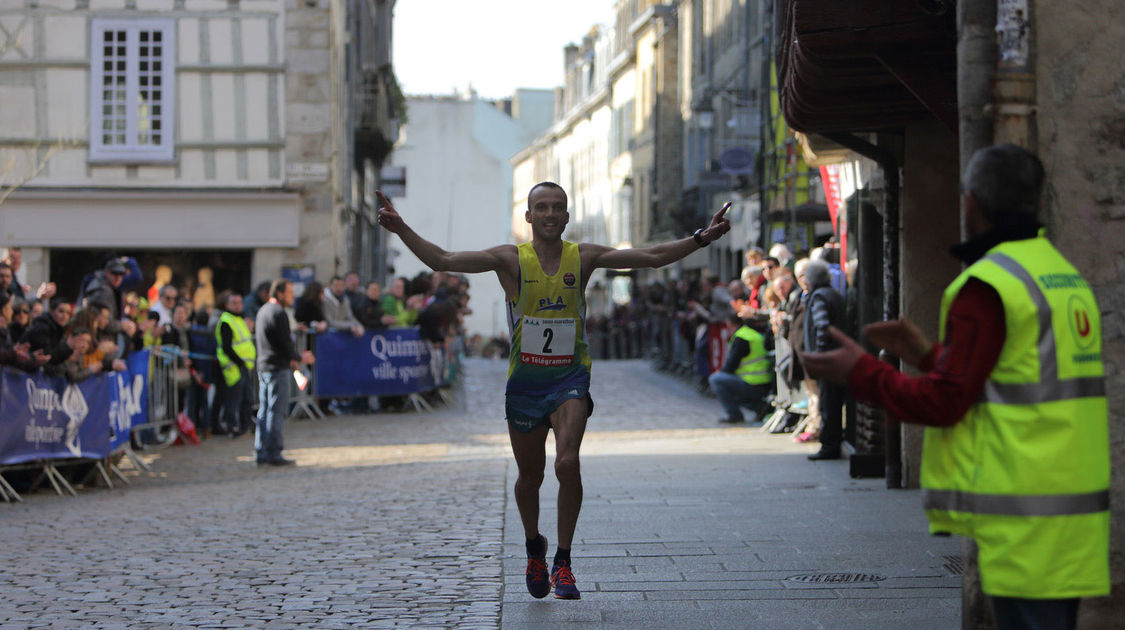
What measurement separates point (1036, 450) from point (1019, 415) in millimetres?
92

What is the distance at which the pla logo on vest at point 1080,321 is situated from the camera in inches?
148

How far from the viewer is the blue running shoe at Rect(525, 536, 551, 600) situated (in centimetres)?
674

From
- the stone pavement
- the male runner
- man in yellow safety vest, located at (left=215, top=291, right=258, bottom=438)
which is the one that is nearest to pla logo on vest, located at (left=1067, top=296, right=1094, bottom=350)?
the stone pavement

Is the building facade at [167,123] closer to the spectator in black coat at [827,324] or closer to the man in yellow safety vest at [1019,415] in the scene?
the spectator in black coat at [827,324]

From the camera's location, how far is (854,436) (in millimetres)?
12984

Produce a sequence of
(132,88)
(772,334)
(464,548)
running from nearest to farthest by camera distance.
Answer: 1. (464,548)
2. (772,334)
3. (132,88)

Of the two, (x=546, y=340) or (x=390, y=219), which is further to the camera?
(x=546, y=340)

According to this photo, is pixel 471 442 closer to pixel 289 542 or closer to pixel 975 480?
pixel 289 542

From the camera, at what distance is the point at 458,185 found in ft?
270

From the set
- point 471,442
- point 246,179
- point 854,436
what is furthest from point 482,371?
point 854,436

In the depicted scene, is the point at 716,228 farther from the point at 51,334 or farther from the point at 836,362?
the point at 51,334

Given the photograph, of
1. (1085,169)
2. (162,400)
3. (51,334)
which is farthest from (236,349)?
(1085,169)

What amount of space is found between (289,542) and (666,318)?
2257cm

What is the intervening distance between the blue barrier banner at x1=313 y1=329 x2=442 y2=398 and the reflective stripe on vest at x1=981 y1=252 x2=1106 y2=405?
17.8m
